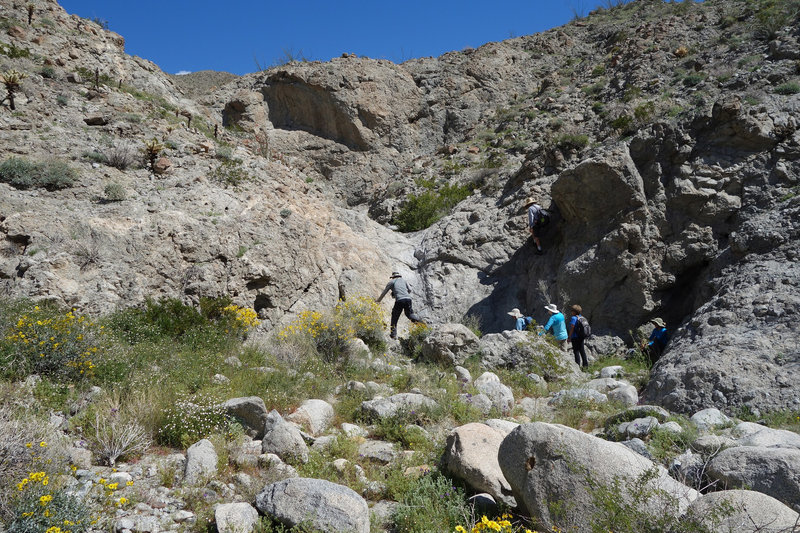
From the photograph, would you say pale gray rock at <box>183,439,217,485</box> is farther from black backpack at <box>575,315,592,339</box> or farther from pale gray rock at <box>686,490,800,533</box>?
black backpack at <box>575,315,592,339</box>

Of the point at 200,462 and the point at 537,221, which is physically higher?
the point at 537,221

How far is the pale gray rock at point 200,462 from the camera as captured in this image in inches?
163

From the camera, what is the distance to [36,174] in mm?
9898

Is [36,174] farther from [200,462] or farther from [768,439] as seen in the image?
[768,439]

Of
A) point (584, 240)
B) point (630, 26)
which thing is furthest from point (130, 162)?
point (630, 26)

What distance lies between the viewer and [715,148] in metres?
11.3

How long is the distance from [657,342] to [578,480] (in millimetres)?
7928

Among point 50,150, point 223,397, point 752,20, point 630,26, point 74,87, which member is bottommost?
point 223,397

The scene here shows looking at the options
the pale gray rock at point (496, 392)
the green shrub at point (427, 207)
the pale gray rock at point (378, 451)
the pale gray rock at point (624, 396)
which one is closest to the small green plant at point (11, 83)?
the green shrub at point (427, 207)

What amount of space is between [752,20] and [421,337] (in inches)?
741

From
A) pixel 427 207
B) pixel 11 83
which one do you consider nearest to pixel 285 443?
pixel 11 83

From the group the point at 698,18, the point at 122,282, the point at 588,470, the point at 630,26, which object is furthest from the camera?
the point at 630,26

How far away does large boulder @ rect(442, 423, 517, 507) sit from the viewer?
156 inches

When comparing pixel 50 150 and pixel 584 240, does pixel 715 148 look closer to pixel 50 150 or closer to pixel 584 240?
pixel 584 240
